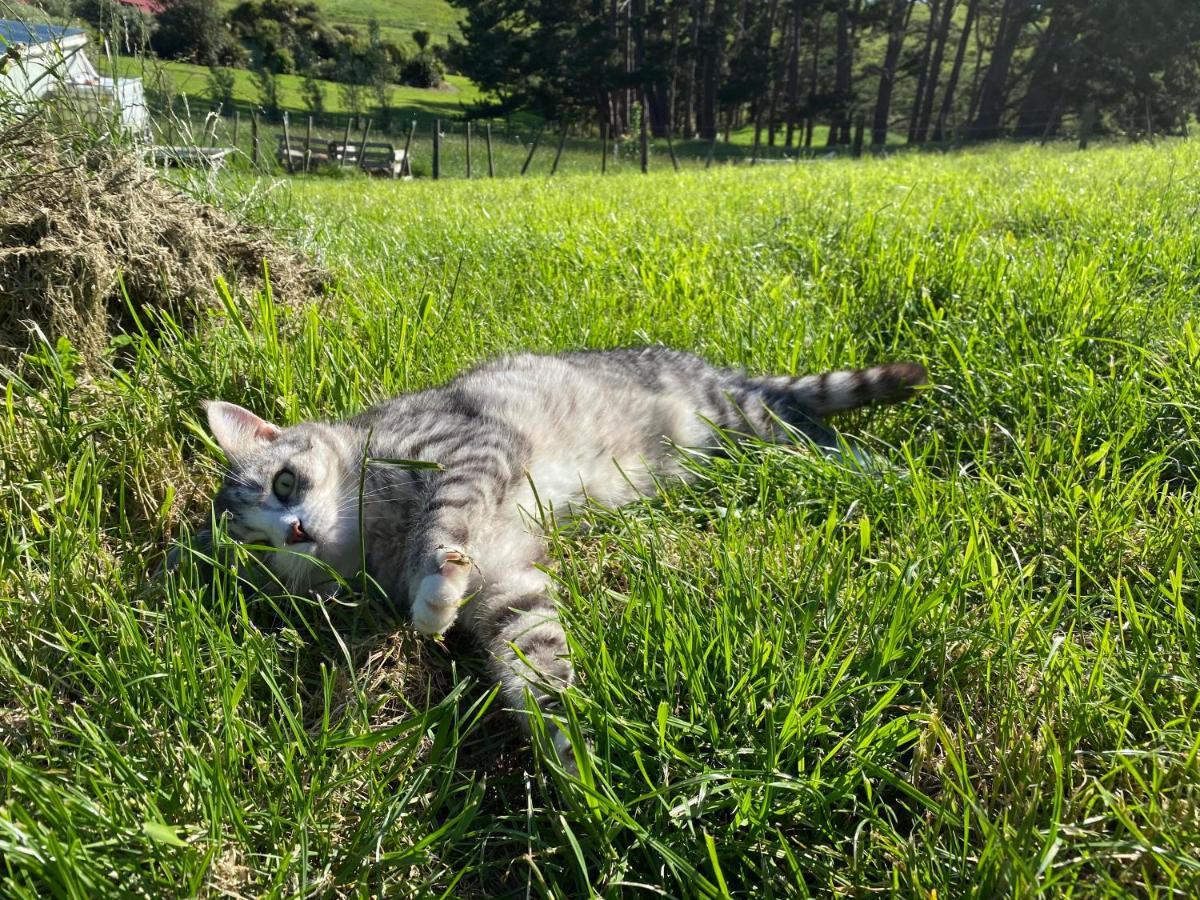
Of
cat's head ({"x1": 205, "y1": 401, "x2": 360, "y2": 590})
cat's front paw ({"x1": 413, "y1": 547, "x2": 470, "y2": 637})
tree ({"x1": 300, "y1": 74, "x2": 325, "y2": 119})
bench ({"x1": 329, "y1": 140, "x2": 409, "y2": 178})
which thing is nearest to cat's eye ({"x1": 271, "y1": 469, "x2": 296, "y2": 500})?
cat's head ({"x1": 205, "y1": 401, "x2": 360, "y2": 590})

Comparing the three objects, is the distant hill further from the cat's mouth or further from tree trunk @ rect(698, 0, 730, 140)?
the cat's mouth

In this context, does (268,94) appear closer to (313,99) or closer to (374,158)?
(374,158)

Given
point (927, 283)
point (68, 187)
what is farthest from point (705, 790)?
point (68, 187)

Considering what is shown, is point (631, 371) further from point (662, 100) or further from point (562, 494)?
point (662, 100)

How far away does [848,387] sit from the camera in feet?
9.55

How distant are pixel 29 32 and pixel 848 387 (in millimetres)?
3911

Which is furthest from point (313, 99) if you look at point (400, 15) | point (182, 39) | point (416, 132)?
point (400, 15)

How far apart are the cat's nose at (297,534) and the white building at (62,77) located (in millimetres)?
2295

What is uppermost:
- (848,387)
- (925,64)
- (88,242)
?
(925,64)

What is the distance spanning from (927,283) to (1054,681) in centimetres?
260

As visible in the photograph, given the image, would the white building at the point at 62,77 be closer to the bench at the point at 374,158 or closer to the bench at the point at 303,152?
the bench at the point at 303,152

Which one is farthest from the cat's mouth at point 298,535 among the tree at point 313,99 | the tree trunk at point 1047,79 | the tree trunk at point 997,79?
the tree trunk at point 1047,79

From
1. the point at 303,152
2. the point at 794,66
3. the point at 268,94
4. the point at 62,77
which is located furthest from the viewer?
the point at 794,66

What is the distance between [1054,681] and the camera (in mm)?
1535
